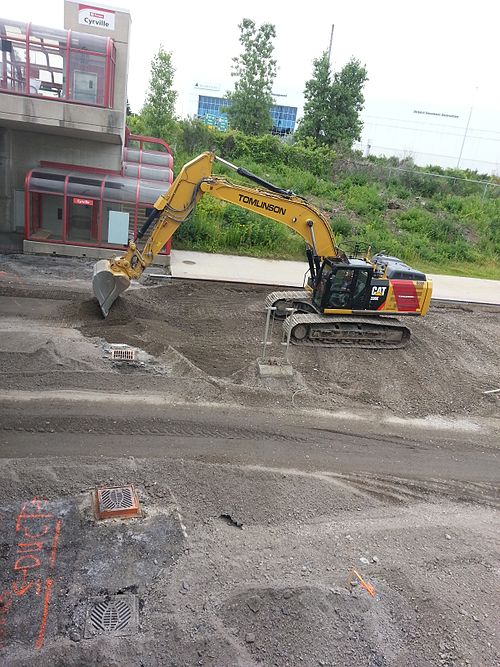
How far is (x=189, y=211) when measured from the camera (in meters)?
12.7

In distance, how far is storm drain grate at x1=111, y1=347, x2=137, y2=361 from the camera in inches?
426

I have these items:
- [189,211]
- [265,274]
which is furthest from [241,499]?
[265,274]

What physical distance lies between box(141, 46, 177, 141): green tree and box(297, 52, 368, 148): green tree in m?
12.0

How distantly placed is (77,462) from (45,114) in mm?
14200

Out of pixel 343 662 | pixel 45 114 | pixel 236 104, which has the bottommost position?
pixel 343 662

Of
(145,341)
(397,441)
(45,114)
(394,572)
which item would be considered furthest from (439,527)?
(45,114)

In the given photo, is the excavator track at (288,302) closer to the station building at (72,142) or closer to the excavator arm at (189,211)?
the excavator arm at (189,211)

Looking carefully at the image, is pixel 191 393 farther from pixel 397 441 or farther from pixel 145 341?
pixel 397 441

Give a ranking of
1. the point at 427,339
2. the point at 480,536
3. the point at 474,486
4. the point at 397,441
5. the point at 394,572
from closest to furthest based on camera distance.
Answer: the point at 394,572 → the point at 480,536 → the point at 474,486 → the point at 397,441 → the point at 427,339

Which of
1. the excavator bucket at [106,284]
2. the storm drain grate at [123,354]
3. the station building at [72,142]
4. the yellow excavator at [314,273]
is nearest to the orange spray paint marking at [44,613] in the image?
the storm drain grate at [123,354]

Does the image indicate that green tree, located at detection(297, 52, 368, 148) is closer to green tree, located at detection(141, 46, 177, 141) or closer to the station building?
green tree, located at detection(141, 46, 177, 141)

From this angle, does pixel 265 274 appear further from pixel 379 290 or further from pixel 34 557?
pixel 34 557

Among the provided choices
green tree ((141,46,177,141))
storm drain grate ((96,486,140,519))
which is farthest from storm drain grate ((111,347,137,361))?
green tree ((141,46,177,141))

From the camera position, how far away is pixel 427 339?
14484 millimetres
